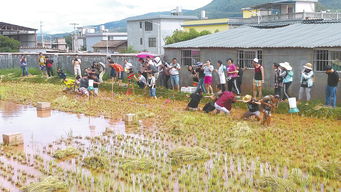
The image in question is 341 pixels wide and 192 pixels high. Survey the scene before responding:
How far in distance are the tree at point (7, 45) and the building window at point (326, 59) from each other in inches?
1961

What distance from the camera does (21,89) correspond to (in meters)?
26.3

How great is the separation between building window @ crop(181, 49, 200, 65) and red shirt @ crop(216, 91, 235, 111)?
7623mm

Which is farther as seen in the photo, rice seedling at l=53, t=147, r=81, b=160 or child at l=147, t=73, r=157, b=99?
child at l=147, t=73, r=157, b=99

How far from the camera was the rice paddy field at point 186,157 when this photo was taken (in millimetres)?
9367

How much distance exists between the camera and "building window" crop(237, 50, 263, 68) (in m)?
20.8

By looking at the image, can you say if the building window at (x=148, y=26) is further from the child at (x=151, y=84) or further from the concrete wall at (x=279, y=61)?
the child at (x=151, y=84)

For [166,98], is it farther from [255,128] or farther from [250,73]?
[255,128]

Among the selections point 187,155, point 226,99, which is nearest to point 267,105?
point 226,99

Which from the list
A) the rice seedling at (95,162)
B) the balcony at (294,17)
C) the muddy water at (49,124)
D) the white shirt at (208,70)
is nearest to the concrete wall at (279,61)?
the white shirt at (208,70)

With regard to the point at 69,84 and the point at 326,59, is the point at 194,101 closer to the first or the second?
the point at 326,59

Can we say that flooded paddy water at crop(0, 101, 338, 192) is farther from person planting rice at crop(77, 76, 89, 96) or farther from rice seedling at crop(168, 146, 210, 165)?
person planting rice at crop(77, 76, 89, 96)

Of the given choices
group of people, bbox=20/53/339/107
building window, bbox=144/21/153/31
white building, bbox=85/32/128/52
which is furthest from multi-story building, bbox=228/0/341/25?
white building, bbox=85/32/128/52

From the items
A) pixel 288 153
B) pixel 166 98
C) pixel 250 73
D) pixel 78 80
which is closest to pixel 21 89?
pixel 78 80

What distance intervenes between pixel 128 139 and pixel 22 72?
21710 millimetres
